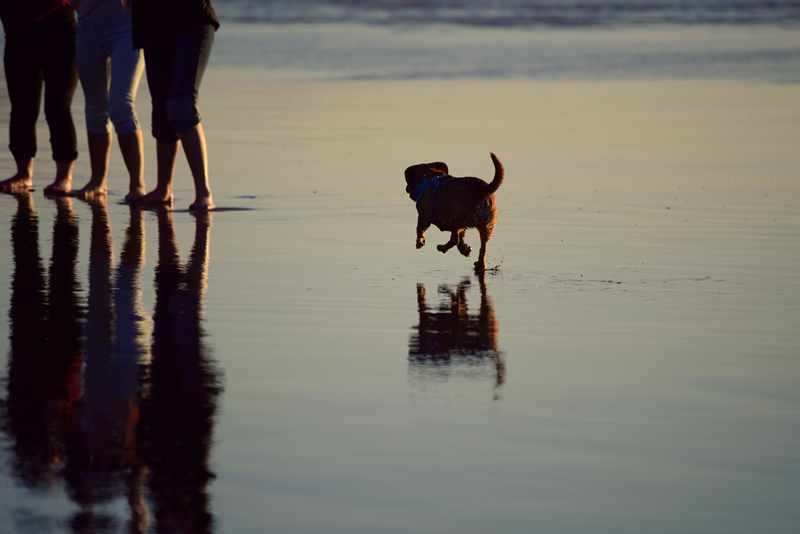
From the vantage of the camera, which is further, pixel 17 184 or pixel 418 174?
pixel 17 184

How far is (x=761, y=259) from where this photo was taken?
21.5 feet

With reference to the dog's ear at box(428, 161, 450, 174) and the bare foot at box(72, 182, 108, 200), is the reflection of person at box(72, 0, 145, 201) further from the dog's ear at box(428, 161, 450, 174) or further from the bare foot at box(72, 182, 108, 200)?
the dog's ear at box(428, 161, 450, 174)

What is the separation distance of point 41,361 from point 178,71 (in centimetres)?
376

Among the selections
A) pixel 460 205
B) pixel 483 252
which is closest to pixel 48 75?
pixel 460 205

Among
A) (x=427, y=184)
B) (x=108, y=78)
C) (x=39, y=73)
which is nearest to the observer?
(x=427, y=184)

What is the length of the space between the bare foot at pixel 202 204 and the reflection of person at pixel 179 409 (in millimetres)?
2093

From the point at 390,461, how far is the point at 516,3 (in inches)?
1435

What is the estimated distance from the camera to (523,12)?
114 ft

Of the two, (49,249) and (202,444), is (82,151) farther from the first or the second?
(202,444)

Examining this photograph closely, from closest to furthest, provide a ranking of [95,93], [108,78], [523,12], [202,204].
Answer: [202,204], [95,93], [108,78], [523,12]

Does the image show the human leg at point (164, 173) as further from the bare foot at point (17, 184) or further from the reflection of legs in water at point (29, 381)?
the reflection of legs in water at point (29, 381)

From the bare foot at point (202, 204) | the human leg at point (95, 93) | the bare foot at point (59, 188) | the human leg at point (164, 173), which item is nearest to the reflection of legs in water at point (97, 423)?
the bare foot at point (202, 204)

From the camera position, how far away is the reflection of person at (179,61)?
7875mm

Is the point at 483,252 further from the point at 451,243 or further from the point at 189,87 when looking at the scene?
the point at 189,87
